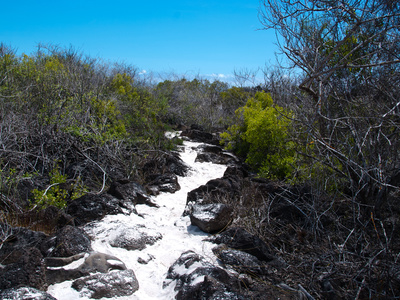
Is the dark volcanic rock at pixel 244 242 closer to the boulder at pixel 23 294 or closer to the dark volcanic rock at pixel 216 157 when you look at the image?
the boulder at pixel 23 294

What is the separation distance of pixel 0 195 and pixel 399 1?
193 inches

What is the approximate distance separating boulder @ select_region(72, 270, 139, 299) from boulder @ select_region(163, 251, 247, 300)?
12.8 inches

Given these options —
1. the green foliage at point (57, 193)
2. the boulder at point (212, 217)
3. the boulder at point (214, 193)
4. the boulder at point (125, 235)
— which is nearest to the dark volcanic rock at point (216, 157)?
the boulder at point (214, 193)

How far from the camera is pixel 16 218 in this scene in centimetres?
366

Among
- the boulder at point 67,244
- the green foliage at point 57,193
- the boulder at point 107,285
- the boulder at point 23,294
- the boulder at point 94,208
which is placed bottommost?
the boulder at point 107,285

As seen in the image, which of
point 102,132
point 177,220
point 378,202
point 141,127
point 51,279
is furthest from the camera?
point 141,127

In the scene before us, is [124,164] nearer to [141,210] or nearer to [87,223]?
[141,210]

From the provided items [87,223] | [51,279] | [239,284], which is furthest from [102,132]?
[239,284]

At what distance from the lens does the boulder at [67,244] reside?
9.75ft

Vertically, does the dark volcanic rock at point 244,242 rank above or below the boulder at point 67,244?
below

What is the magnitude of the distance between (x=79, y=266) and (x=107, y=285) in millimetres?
335

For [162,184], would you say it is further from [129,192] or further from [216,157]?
[216,157]

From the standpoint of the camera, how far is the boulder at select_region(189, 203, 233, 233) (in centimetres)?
393

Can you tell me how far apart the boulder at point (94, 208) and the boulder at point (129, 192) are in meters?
0.20
